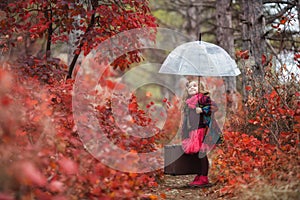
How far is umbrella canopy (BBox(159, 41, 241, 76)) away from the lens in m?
6.73

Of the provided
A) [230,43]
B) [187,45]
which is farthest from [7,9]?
[230,43]

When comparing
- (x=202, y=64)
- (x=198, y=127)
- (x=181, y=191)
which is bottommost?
(x=181, y=191)

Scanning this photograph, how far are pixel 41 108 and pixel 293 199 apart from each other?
263 centimetres

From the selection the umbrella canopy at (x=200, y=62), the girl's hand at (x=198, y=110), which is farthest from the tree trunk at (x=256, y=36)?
the girl's hand at (x=198, y=110)

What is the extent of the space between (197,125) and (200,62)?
3.09ft

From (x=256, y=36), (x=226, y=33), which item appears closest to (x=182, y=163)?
(x=256, y=36)

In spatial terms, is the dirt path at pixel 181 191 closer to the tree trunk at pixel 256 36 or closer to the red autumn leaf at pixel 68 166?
the red autumn leaf at pixel 68 166

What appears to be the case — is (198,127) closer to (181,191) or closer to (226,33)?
(181,191)

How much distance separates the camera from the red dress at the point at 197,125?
6.91 metres

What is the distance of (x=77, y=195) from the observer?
4336mm

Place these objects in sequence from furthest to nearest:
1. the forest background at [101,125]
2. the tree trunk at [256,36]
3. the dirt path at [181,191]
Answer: the tree trunk at [256,36] < the dirt path at [181,191] < the forest background at [101,125]

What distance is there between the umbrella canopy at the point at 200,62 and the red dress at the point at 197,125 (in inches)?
17.4

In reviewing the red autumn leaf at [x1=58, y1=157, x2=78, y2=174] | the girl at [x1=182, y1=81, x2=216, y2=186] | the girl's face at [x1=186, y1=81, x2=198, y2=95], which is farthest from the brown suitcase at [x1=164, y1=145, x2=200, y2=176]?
the red autumn leaf at [x1=58, y1=157, x2=78, y2=174]

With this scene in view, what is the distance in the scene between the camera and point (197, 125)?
6945mm
